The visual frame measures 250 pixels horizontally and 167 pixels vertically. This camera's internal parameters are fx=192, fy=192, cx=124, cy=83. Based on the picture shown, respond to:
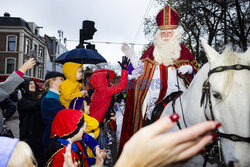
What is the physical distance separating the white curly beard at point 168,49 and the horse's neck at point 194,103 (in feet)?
4.00

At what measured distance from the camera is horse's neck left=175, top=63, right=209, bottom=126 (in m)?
2.08

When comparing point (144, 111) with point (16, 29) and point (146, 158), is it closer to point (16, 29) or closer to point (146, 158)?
point (146, 158)

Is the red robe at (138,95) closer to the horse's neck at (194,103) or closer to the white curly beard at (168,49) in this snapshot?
the white curly beard at (168,49)

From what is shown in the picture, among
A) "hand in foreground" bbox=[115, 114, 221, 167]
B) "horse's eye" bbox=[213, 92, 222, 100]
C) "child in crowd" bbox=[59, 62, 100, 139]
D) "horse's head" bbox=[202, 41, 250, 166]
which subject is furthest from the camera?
"child in crowd" bbox=[59, 62, 100, 139]

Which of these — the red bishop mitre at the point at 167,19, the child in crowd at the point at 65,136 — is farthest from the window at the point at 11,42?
the child in crowd at the point at 65,136

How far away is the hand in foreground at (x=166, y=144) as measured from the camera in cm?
61

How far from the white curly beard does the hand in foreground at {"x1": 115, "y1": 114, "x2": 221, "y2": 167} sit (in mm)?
2936

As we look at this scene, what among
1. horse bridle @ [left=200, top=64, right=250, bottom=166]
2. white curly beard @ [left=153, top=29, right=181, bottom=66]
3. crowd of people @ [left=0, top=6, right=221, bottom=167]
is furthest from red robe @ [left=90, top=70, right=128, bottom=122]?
horse bridle @ [left=200, top=64, right=250, bottom=166]

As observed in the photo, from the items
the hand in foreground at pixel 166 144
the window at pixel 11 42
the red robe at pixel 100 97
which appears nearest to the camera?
the hand in foreground at pixel 166 144

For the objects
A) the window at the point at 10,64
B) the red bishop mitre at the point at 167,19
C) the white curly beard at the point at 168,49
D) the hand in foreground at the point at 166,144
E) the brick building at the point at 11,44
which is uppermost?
the brick building at the point at 11,44

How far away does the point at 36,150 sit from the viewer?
3.93 m

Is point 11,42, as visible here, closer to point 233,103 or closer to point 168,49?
point 168,49

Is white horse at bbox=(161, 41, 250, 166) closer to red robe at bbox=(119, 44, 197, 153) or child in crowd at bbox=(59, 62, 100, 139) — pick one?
red robe at bbox=(119, 44, 197, 153)

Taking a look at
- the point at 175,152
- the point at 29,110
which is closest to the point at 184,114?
the point at 175,152
